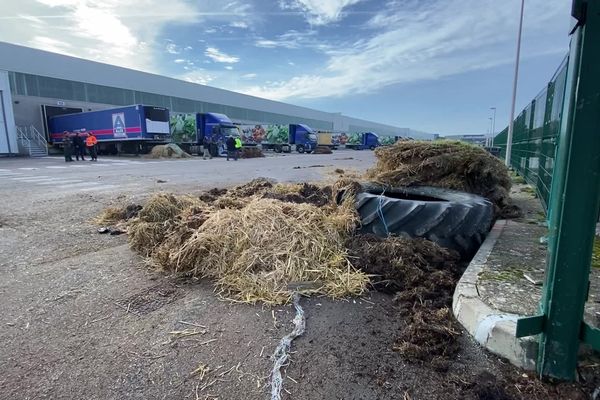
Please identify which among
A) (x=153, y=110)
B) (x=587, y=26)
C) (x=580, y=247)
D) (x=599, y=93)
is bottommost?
Answer: (x=580, y=247)

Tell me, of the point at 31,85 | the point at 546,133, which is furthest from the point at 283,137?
the point at 546,133

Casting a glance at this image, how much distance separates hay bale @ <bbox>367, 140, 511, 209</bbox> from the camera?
4.94 metres

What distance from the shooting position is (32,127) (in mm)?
34562

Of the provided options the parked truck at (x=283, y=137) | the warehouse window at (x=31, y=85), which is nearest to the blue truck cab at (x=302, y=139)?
the parked truck at (x=283, y=137)

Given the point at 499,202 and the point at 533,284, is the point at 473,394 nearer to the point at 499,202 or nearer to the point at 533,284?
the point at 533,284

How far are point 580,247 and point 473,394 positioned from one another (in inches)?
35.1

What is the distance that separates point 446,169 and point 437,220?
6.01ft

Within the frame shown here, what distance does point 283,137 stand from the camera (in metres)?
46.2

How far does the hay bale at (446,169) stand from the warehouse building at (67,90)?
35740mm

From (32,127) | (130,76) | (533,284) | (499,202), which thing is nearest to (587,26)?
(533,284)

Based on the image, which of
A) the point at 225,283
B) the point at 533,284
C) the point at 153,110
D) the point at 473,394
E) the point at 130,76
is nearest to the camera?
the point at 473,394

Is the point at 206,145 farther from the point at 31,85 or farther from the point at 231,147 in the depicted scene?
the point at 31,85

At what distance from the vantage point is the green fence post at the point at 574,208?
62.2 inches

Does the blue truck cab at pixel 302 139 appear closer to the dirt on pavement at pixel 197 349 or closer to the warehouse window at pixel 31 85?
the warehouse window at pixel 31 85
